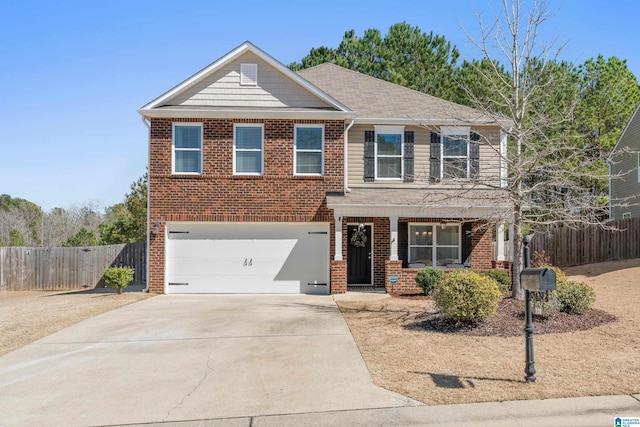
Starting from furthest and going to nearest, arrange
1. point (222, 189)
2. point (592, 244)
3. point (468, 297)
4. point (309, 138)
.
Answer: point (592, 244) → point (309, 138) → point (222, 189) → point (468, 297)

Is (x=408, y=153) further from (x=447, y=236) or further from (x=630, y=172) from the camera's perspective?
(x=630, y=172)

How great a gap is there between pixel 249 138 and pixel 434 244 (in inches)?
284

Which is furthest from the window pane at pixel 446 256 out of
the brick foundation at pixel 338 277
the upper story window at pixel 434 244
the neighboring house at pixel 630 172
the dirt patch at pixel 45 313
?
the neighboring house at pixel 630 172

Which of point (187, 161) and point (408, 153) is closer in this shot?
point (187, 161)

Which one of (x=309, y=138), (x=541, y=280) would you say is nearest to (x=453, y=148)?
(x=309, y=138)

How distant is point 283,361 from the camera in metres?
7.65

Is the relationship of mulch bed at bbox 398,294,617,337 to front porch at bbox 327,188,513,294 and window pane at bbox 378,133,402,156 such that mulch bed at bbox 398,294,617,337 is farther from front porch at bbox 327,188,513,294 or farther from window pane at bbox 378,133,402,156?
window pane at bbox 378,133,402,156

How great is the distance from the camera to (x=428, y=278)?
14.2m

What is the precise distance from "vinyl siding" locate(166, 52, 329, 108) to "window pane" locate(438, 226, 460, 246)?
232 inches

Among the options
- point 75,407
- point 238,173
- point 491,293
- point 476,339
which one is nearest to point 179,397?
point 75,407

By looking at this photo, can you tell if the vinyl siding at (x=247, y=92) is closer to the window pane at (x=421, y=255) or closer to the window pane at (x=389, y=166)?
the window pane at (x=389, y=166)

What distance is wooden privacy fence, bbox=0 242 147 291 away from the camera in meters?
19.9

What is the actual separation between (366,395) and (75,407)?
352cm

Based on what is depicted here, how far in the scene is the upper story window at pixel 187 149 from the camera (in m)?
16.0
